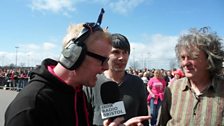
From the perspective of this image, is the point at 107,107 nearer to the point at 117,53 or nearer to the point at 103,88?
the point at 103,88

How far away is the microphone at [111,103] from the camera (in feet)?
8.36

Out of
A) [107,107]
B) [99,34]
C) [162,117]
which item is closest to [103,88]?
[107,107]

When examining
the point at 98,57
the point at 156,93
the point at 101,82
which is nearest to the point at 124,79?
the point at 101,82

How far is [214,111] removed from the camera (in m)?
2.94

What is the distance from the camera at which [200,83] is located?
3.11m

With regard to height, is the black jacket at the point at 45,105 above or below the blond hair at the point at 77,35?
below

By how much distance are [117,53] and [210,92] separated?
1001 mm

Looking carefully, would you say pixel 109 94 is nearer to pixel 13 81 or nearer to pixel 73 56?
pixel 73 56

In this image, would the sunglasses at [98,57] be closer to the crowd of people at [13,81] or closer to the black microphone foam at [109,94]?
the black microphone foam at [109,94]

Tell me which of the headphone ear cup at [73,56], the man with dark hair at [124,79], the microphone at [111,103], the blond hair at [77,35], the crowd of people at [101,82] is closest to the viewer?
the crowd of people at [101,82]

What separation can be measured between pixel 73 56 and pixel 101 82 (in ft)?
3.42

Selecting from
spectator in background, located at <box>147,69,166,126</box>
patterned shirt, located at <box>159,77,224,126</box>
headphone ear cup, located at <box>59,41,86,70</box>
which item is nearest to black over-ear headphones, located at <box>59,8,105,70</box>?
headphone ear cup, located at <box>59,41,86,70</box>

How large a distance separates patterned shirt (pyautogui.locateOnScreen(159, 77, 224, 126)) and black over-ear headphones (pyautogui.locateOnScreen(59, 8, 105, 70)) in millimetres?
1231

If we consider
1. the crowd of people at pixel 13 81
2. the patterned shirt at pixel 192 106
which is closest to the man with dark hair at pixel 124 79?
the patterned shirt at pixel 192 106
